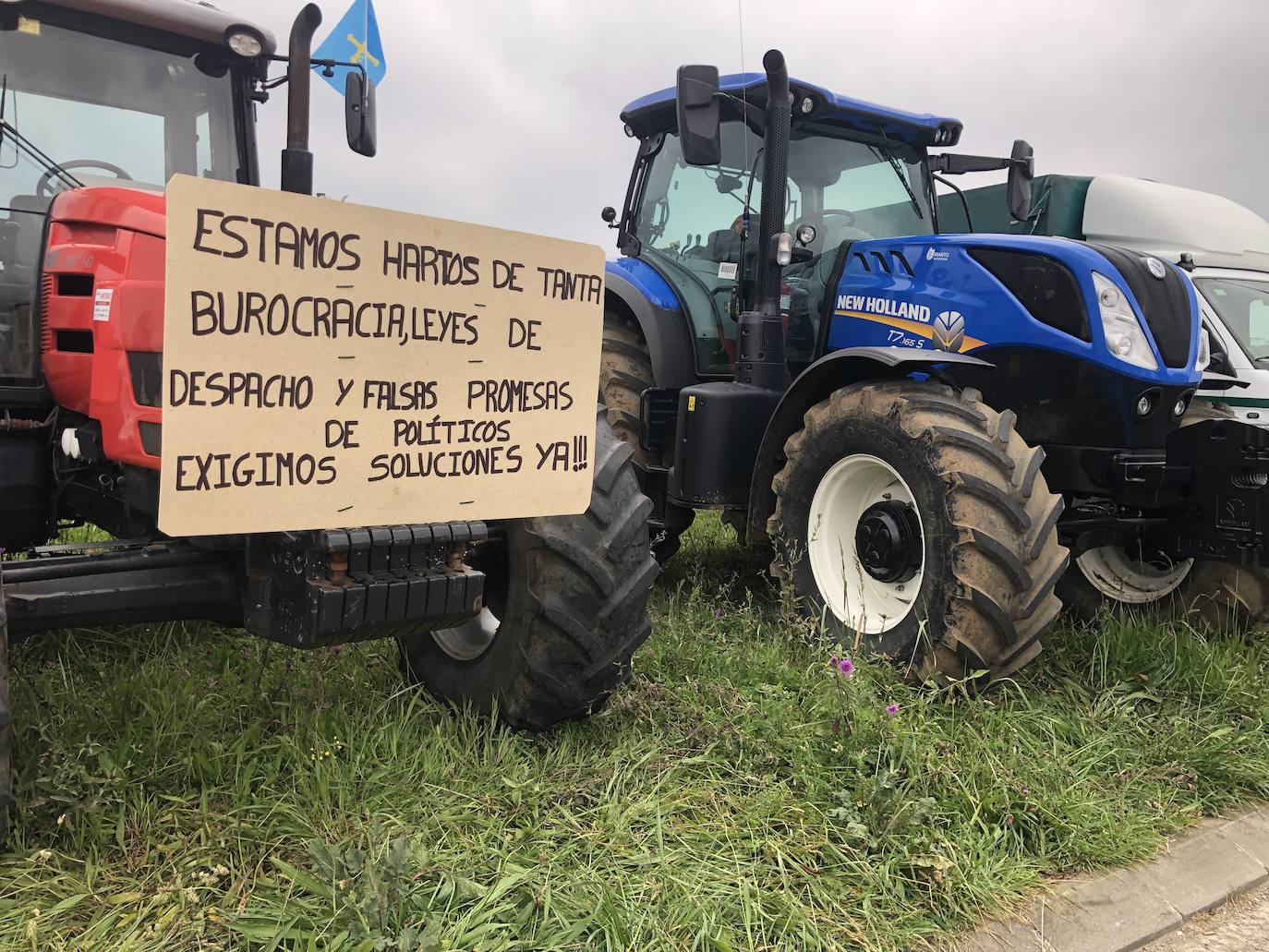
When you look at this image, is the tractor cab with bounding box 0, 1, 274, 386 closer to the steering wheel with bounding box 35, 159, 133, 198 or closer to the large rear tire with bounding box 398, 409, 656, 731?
the steering wheel with bounding box 35, 159, 133, 198

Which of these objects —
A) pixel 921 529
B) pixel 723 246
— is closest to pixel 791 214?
pixel 723 246

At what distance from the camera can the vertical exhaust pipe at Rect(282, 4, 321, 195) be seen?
97.1 inches

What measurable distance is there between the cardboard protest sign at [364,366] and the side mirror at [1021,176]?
3.21 m

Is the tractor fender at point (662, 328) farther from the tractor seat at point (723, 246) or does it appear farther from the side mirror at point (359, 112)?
the side mirror at point (359, 112)

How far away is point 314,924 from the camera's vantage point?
1956 millimetres

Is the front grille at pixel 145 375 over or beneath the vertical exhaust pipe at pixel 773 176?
beneath

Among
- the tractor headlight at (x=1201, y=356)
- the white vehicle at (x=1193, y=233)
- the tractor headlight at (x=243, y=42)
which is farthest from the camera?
the white vehicle at (x=1193, y=233)

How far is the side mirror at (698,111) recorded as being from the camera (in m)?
3.77

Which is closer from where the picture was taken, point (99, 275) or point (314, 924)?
point (314, 924)

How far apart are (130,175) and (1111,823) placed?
347 cm

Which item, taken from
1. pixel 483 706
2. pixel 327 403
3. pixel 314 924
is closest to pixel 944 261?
pixel 483 706

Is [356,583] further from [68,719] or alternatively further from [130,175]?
[130,175]

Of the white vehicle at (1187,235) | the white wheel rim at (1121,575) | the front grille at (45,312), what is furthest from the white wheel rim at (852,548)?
the white vehicle at (1187,235)

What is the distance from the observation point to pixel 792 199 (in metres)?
4.57
